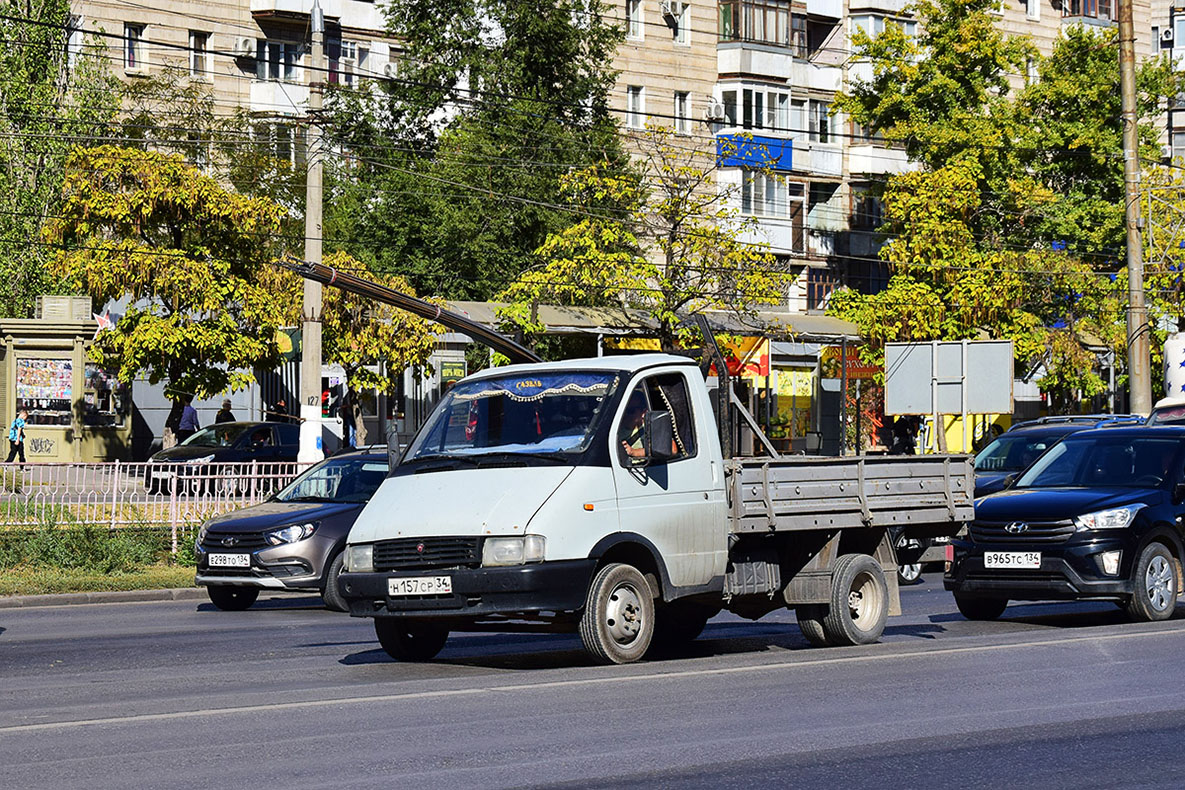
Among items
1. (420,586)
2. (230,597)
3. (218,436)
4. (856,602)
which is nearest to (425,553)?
(420,586)

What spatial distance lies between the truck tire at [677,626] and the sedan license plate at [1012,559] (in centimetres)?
318

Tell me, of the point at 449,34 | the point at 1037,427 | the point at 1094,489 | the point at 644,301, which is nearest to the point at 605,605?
the point at 1094,489

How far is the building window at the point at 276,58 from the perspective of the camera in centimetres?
5606

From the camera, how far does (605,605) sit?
12062mm

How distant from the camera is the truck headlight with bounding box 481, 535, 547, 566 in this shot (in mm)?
11664

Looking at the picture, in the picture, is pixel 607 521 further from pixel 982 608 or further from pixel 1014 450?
pixel 1014 450

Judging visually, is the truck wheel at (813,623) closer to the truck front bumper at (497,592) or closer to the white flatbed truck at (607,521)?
the white flatbed truck at (607,521)

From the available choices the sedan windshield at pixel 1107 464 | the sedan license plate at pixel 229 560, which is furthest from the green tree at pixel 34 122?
the sedan windshield at pixel 1107 464

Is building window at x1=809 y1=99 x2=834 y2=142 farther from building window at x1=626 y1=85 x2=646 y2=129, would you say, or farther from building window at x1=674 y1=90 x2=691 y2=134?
building window at x1=626 y1=85 x2=646 y2=129

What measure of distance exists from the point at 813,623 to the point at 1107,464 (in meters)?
4.63

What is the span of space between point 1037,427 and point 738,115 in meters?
35.7

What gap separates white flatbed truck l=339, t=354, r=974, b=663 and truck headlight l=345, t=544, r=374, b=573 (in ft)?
0.04

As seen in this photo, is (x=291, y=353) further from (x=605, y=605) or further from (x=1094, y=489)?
(x=605, y=605)

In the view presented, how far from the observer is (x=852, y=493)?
45.5 ft
